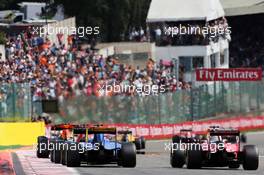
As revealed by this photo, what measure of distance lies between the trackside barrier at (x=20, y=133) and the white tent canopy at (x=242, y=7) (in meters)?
36.1

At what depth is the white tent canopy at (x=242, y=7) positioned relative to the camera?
78.3m

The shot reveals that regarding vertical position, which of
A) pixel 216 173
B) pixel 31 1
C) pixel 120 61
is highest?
pixel 31 1

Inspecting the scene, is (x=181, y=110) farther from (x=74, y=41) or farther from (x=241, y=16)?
(x=241, y=16)

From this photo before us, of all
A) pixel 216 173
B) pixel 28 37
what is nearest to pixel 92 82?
pixel 28 37

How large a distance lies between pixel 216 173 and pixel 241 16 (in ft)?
177

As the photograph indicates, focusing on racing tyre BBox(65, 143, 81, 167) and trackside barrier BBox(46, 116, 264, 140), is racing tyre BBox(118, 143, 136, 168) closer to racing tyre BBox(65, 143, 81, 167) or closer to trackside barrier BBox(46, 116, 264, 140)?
racing tyre BBox(65, 143, 81, 167)

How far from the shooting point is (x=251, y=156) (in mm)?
28297

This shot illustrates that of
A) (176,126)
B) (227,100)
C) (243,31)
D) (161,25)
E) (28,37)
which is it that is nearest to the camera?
(28,37)

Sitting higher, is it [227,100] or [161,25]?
[161,25]

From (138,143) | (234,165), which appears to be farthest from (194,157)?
(138,143)

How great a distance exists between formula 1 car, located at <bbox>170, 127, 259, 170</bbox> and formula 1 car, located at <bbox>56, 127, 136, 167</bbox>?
1559 millimetres

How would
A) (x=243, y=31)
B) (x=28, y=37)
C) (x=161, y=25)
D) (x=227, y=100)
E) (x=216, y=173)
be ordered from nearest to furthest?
(x=216, y=173), (x=28, y=37), (x=227, y=100), (x=161, y=25), (x=243, y=31)

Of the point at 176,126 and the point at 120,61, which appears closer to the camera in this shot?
the point at 176,126

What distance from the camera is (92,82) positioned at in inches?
1930
